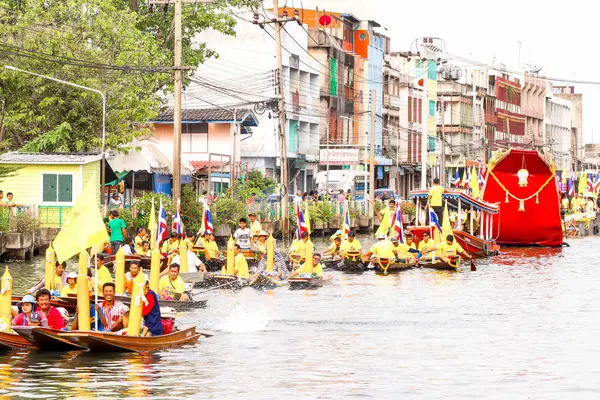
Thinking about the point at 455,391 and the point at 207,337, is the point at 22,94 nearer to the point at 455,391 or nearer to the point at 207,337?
the point at 207,337

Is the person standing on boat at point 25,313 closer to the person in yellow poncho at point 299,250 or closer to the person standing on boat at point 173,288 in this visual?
the person standing on boat at point 173,288

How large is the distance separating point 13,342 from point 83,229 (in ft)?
8.70

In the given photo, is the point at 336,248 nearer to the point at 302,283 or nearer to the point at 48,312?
the point at 302,283

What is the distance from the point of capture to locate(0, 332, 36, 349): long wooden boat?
2452cm

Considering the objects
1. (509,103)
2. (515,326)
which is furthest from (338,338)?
(509,103)

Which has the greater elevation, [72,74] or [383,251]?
[72,74]

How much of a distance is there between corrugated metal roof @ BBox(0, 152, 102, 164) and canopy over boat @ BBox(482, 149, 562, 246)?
18.0m

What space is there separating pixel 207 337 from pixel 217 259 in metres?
15.1

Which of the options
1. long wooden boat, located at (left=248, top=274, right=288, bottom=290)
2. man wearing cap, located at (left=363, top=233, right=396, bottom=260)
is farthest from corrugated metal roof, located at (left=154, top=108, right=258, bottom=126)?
long wooden boat, located at (left=248, top=274, right=288, bottom=290)

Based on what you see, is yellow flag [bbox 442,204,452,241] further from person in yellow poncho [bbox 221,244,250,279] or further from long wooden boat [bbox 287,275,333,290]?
person in yellow poncho [bbox 221,244,250,279]

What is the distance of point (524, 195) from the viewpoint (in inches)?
2367

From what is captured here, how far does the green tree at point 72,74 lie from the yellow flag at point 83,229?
1255 inches

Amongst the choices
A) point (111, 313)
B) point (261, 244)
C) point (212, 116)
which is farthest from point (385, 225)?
point (212, 116)

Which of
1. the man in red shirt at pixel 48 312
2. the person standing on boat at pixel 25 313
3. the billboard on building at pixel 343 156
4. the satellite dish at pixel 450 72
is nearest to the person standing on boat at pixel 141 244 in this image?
the person standing on boat at pixel 25 313
